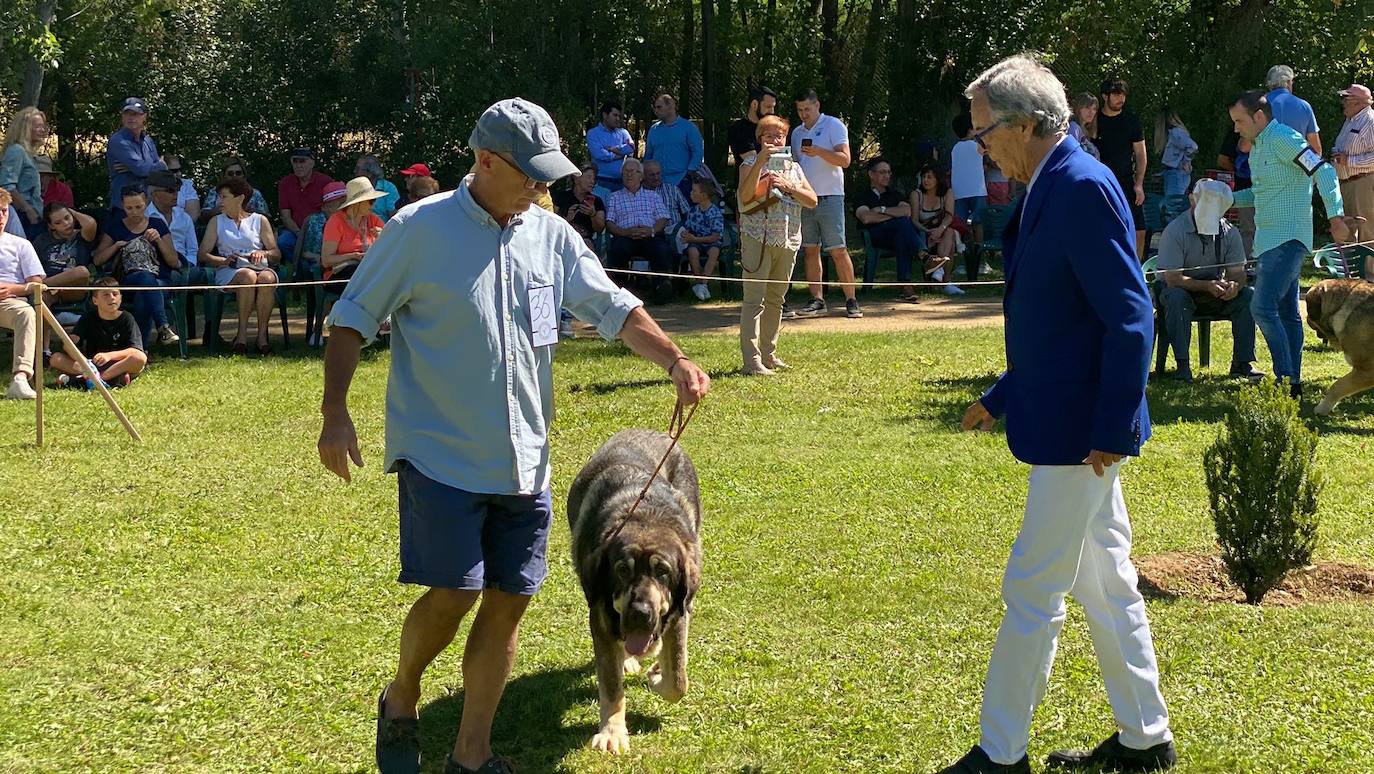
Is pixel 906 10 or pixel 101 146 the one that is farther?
pixel 906 10

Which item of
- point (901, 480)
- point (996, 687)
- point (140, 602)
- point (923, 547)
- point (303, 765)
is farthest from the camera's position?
point (901, 480)

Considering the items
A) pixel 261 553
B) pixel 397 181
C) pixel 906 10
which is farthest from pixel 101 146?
pixel 261 553

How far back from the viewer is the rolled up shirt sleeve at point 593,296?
15.1 ft

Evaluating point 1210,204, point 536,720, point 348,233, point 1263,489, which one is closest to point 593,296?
point 536,720

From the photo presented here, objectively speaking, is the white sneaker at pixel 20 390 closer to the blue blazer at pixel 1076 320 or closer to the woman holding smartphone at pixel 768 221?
the woman holding smartphone at pixel 768 221

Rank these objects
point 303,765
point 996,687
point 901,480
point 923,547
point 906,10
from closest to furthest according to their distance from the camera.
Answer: point 996,687 < point 303,765 < point 923,547 < point 901,480 < point 906,10

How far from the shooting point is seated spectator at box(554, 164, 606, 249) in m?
16.2

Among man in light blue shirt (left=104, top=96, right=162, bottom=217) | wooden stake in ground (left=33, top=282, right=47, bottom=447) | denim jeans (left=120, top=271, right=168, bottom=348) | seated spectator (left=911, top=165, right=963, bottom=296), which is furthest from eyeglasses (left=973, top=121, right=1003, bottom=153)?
man in light blue shirt (left=104, top=96, right=162, bottom=217)

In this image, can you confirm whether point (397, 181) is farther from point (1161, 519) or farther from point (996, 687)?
point (996, 687)

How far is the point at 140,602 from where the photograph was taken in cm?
659

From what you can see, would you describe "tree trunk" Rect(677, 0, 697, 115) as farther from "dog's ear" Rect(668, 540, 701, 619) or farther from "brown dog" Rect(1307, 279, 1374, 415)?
"dog's ear" Rect(668, 540, 701, 619)

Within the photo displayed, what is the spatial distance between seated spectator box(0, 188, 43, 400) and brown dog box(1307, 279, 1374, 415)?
31.7ft

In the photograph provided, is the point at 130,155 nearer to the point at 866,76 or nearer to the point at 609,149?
the point at 609,149

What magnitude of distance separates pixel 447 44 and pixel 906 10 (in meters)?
7.07
